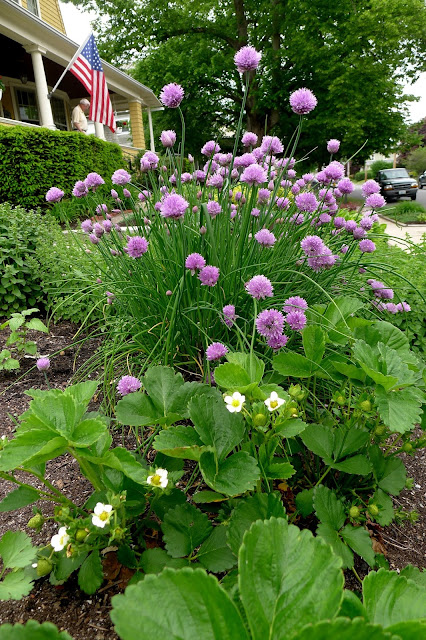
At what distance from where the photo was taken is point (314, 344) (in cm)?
120

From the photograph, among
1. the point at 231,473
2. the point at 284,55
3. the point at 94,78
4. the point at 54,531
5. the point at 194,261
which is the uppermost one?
the point at 284,55

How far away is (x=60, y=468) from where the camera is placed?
58.1 inches

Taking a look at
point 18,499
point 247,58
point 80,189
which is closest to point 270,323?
point 18,499

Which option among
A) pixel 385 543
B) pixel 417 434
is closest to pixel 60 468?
pixel 385 543

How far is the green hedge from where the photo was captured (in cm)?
716

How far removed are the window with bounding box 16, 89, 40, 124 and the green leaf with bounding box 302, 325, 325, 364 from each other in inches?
553

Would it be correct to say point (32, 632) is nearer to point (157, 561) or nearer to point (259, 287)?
point (157, 561)

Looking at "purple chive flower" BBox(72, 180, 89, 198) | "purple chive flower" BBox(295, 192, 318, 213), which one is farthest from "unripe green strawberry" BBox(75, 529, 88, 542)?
"purple chive flower" BBox(72, 180, 89, 198)

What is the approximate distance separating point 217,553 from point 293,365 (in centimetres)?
52

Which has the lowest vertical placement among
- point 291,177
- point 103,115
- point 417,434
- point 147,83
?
point 417,434

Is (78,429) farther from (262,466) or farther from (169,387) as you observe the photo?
(262,466)

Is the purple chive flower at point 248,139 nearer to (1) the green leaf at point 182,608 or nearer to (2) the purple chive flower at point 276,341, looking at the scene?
(2) the purple chive flower at point 276,341

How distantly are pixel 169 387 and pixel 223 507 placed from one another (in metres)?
0.36

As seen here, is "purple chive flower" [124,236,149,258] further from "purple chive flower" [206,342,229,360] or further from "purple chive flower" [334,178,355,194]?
"purple chive flower" [334,178,355,194]
